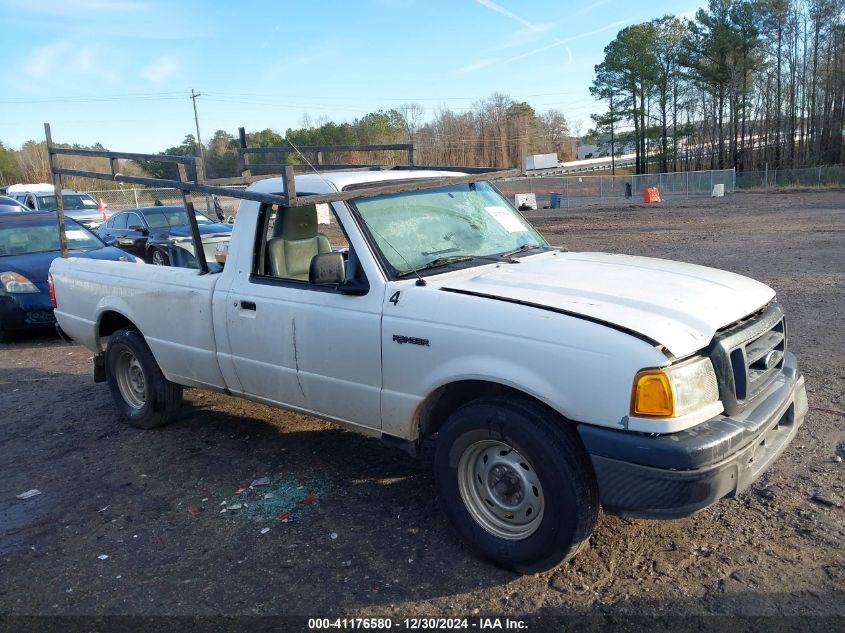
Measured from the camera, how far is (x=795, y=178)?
42344 mm

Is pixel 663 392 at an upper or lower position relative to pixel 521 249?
lower

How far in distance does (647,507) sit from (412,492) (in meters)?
1.78

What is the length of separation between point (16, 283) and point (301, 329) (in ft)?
22.0

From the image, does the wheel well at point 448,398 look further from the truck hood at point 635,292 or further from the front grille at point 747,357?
the front grille at point 747,357

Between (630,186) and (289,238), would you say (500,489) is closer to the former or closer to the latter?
(289,238)

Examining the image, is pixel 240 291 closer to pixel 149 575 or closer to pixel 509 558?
pixel 149 575

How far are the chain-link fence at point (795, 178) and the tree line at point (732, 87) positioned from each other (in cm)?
1605

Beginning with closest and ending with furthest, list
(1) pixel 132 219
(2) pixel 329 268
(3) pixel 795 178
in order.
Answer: (2) pixel 329 268 → (1) pixel 132 219 → (3) pixel 795 178

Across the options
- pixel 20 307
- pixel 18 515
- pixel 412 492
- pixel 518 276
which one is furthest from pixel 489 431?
pixel 20 307

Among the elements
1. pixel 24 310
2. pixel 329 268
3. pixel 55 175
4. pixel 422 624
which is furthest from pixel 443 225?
pixel 24 310

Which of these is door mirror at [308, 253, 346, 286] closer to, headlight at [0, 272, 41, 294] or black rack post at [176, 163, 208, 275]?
black rack post at [176, 163, 208, 275]

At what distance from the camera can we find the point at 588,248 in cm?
1692

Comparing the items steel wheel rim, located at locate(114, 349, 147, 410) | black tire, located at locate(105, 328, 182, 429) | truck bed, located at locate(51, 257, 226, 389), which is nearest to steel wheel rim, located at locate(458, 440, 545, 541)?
truck bed, located at locate(51, 257, 226, 389)

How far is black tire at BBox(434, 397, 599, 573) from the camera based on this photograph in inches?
121
